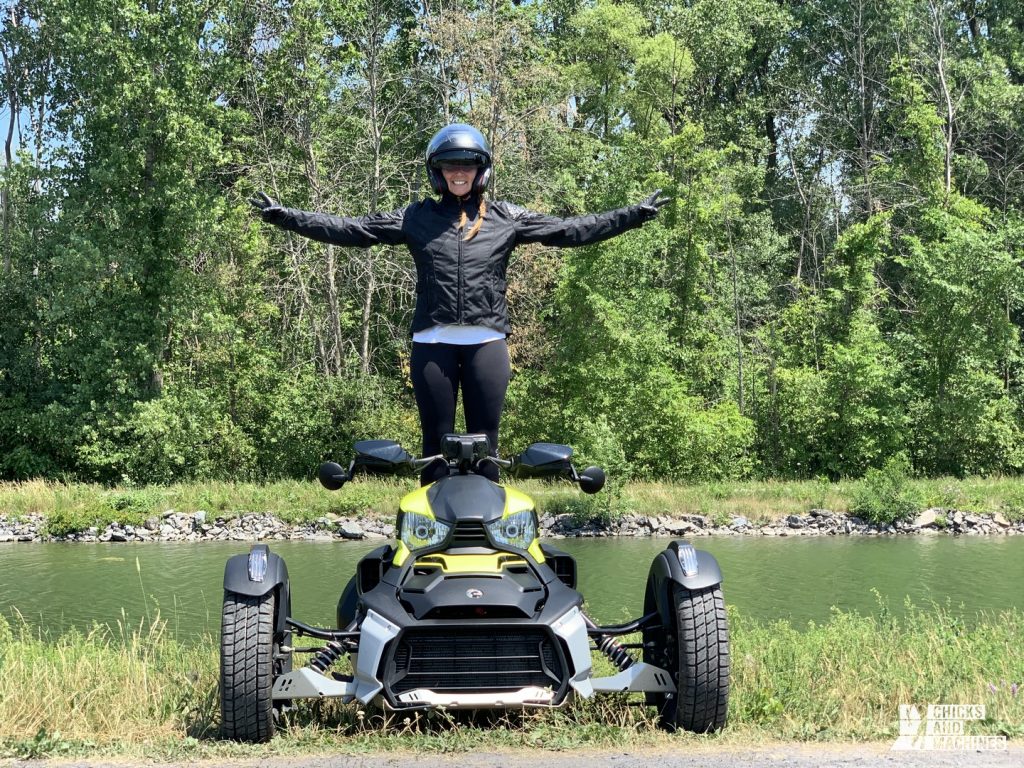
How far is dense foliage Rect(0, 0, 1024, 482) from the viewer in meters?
26.8

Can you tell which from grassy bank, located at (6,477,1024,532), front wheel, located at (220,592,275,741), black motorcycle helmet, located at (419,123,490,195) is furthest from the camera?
grassy bank, located at (6,477,1024,532)

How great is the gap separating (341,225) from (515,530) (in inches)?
73.1

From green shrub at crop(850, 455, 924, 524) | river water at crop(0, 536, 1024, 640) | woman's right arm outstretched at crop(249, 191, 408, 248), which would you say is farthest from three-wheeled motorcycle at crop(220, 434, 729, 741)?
green shrub at crop(850, 455, 924, 524)

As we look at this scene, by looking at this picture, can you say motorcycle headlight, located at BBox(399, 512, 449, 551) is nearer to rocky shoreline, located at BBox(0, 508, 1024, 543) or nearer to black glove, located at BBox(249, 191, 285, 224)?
black glove, located at BBox(249, 191, 285, 224)

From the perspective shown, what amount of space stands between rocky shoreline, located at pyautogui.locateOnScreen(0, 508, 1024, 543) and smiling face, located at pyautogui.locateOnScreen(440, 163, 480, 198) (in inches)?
663

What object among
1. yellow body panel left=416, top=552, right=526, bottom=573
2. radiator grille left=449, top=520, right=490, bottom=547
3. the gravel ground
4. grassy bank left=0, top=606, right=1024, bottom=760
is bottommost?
grassy bank left=0, top=606, right=1024, bottom=760

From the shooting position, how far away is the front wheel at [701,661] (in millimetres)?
4238

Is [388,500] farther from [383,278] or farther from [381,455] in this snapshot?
[381,455]

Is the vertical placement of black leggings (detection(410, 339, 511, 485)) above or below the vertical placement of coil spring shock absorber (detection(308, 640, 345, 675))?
above

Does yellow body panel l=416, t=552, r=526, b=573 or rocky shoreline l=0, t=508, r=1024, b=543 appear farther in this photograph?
rocky shoreline l=0, t=508, r=1024, b=543

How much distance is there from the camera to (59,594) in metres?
13.9

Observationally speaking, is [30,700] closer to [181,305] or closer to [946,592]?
[946,592]

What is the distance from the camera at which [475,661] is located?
4.08m

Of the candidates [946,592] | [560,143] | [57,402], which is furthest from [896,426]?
[57,402]
